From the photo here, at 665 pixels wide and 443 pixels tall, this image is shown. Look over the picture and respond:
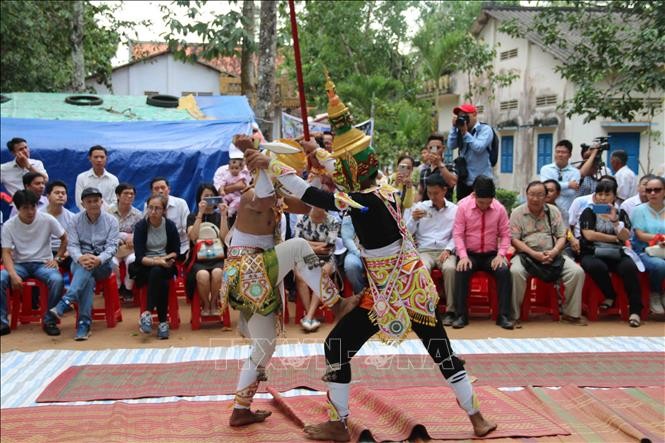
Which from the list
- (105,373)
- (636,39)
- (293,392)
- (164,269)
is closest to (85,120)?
(164,269)

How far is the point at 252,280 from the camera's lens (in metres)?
3.71

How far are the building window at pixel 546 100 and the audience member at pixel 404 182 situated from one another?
33.9ft

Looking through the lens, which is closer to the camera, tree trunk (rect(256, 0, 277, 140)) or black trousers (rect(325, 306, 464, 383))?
black trousers (rect(325, 306, 464, 383))

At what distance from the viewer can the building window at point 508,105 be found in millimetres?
17266

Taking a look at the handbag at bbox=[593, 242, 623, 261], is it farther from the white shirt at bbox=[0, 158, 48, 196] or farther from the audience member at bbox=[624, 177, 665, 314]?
the white shirt at bbox=[0, 158, 48, 196]

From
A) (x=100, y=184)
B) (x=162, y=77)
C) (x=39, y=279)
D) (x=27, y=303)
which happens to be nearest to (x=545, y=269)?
(x=39, y=279)

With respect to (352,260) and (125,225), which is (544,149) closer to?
(352,260)

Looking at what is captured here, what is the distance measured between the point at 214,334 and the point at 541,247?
310 cm

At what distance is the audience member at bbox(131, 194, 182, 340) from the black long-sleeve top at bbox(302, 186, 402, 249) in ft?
9.52

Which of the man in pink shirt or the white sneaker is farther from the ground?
the man in pink shirt

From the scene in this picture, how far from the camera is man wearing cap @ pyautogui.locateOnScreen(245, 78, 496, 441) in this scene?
344 cm

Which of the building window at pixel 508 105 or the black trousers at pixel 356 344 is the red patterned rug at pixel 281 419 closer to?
the black trousers at pixel 356 344

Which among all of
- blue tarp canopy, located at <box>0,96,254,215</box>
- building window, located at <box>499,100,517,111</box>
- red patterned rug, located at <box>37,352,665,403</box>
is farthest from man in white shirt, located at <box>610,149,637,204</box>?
building window, located at <box>499,100,517,111</box>

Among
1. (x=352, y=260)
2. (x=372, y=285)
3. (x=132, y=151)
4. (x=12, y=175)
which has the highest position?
(x=132, y=151)
